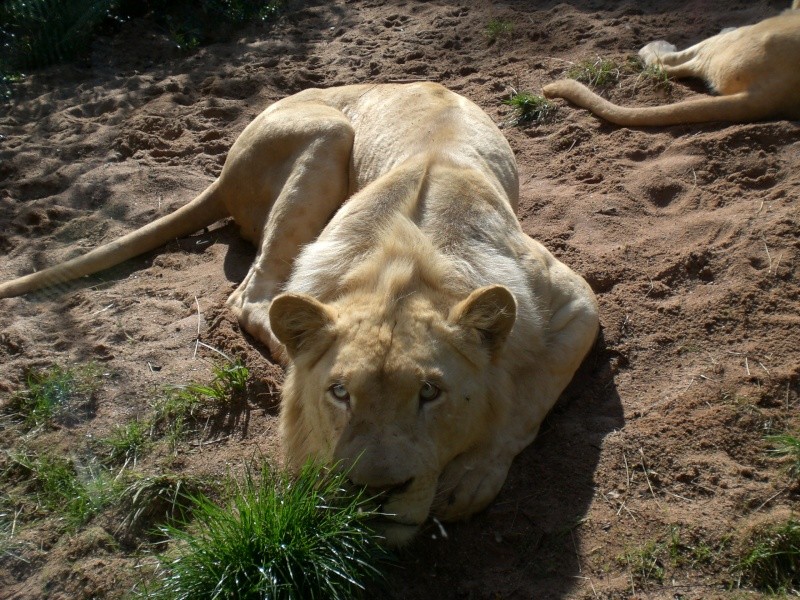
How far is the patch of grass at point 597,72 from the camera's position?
7.34m

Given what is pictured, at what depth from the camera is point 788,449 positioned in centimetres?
368

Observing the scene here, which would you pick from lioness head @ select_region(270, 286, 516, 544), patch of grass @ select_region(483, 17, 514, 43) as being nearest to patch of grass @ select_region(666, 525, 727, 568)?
lioness head @ select_region(270, 286, 516, 544)

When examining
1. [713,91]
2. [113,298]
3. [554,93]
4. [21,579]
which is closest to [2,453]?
[21,579]

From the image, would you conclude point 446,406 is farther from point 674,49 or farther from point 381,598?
point 674,49

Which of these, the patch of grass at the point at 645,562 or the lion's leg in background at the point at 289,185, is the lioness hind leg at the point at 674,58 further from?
the patch of grass at the point at 645,562

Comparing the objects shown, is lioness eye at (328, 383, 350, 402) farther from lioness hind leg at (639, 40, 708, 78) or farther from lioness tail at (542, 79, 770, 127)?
lioness hind leg at (639, 40, 708, 78)

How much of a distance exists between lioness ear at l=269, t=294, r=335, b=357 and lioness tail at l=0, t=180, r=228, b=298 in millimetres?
2778

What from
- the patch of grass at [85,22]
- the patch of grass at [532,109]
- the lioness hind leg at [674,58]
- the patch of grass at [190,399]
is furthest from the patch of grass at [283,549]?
the patch of grass at [85,22]

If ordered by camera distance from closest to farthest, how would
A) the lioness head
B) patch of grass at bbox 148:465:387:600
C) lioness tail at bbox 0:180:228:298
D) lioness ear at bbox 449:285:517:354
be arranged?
patch of grass at bbox 148:465:387:600
the lioness head
lioness ear at bbox 449:285:517:354
lioness tail at bbox 0:180:228:298

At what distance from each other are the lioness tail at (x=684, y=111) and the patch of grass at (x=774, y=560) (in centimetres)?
385

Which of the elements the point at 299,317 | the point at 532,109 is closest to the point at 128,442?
the point at 299,317

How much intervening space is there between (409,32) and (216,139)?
2.72m

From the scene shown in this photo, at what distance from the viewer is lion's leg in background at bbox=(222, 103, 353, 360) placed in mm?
5551

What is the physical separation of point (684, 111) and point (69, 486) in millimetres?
4936
